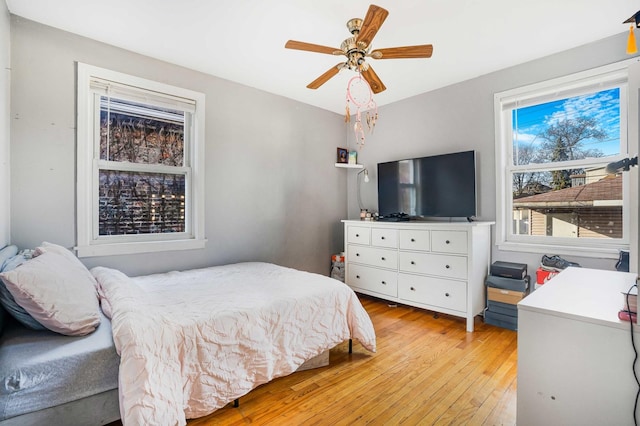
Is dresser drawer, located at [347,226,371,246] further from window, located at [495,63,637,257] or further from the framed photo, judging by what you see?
window, located at [495,63,637,257]

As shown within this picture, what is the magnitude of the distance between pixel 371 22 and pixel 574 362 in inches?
72.9

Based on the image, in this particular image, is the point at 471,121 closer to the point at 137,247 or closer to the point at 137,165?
the point at 137,165

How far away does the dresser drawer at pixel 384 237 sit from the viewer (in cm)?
325

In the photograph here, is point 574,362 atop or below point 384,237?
below

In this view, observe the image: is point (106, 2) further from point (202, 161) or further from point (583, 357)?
point (583, 357)

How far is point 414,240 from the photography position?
3082 mm

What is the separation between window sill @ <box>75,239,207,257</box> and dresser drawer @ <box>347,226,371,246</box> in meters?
1.70

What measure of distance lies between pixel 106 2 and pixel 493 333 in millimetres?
3994

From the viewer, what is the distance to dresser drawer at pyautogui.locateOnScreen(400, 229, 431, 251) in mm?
2996

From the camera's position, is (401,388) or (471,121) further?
(471,121)

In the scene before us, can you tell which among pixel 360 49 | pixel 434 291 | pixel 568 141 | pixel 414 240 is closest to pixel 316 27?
pixel 360 49

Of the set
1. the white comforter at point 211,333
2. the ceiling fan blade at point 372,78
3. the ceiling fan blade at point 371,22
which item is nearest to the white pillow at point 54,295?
the white comforter at point 211,333

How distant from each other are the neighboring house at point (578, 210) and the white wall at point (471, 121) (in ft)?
0.83

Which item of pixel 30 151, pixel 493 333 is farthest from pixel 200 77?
pixel 493 333
